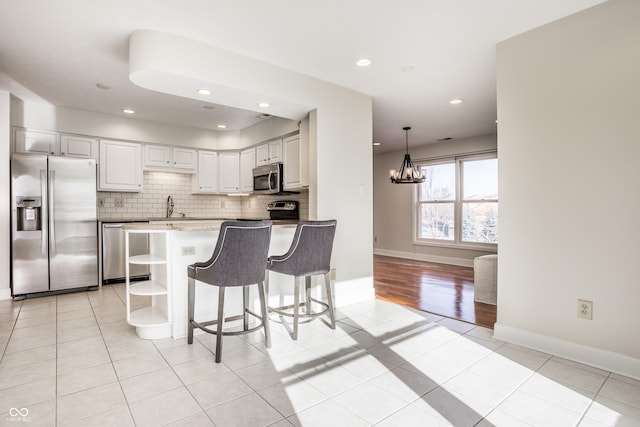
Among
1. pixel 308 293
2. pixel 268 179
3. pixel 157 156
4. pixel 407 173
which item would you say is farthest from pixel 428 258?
pixel 157 156

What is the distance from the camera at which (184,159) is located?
589 centimetres

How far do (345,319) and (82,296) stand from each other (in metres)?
3.29

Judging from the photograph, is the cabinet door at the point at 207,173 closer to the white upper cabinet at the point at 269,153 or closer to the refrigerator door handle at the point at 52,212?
the white upper cabinet at the point at 269,153

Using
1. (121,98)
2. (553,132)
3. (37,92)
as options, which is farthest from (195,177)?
(553,132)

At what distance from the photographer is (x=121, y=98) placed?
4.41 metres

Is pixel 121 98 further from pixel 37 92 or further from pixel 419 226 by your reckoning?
pixel 419 226

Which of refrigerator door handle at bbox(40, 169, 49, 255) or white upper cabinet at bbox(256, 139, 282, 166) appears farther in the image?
white upper cabinet at bbox(256, 139, 282, 166)

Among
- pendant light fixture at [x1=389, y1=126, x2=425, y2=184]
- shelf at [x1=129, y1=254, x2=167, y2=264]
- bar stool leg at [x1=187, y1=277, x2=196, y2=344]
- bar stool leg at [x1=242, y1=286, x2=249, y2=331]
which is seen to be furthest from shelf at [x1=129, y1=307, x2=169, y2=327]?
pendant light fixture at [x1=389, y1=126, x2=425, y2=184]

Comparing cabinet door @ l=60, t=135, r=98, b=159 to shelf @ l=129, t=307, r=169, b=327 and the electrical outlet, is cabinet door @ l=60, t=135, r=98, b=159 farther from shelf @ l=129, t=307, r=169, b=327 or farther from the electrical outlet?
the electrical outlet

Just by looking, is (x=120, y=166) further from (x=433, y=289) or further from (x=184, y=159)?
(x=433, y=289)

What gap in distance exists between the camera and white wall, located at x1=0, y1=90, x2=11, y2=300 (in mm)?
3973

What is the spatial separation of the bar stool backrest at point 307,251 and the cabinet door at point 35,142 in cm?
390

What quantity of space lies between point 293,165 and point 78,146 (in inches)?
121

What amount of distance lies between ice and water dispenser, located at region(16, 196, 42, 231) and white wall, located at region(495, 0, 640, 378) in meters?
5.05
